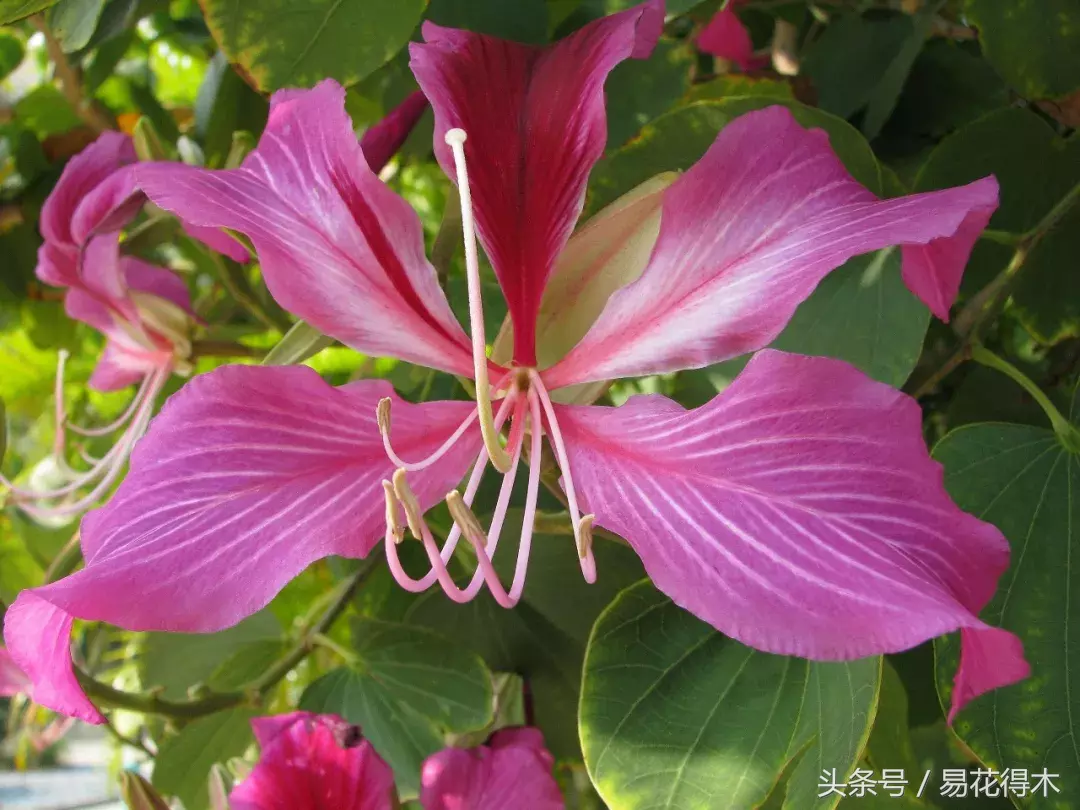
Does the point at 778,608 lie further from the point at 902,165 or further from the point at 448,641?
the point at 902,165

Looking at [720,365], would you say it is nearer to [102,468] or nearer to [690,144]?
[690,144]

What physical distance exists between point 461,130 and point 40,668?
25cm

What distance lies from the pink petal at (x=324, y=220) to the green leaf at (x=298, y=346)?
0.04 metres

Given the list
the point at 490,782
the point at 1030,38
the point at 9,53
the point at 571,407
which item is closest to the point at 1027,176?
the point at 1030,38

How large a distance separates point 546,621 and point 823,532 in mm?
335

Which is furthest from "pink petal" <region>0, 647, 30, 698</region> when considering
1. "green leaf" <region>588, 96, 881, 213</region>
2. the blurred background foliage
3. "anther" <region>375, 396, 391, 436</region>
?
"green leaf" <region>588, 96, 881, 213</region>

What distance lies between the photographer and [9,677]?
0.50 metres

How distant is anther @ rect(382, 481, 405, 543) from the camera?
1.11 ft

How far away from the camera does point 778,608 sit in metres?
0.31

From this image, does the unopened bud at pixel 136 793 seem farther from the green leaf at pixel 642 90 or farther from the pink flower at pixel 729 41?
the pink flower at pixel 729 41

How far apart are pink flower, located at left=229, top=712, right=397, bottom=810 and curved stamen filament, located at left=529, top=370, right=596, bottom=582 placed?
161 millimetres

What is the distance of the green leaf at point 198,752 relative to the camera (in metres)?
0.66

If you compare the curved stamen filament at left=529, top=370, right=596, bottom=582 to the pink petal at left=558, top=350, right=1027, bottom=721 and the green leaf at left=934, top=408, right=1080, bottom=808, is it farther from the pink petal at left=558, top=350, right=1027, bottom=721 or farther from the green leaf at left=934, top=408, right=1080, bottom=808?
the green leaf at left=934, top=408, right=1080, bottom=808

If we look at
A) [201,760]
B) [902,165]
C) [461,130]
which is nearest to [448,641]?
[201,760]
